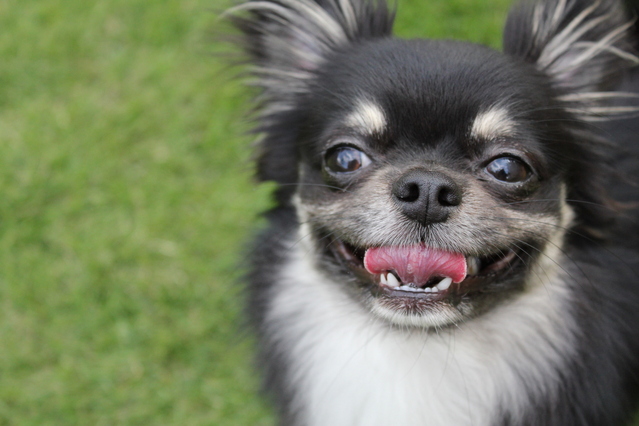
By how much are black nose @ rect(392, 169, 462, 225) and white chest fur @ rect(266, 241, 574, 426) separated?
0.48m

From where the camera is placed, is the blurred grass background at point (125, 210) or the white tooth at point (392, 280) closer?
the white tooth at point (392, 280)

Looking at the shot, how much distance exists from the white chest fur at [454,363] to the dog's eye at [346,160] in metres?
0.46

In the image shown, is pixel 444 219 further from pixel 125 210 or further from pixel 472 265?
pixel 125 210

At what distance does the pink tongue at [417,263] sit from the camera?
2.13 meters

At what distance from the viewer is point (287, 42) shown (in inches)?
106

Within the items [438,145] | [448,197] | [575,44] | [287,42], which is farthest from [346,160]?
[575,44]

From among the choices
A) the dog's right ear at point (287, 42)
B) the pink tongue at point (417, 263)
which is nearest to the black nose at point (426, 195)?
the pink tongue at point (417, 263)

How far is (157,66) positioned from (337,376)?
3070mm

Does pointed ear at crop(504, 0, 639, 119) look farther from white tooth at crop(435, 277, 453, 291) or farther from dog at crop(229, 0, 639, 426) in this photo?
white tooth at crop(435, 277, 453, 291)

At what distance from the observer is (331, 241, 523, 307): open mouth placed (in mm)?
2145

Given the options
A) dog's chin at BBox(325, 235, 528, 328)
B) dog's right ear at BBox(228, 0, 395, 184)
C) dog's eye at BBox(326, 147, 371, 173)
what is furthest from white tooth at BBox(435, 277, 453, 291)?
dog's right ear at BBox(228, 0, 395, 184)

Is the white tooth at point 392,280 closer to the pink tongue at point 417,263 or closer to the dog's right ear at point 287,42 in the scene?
the pink tongue at point 417,263

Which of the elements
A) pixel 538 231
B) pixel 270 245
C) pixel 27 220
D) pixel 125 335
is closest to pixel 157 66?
pixel 27 220

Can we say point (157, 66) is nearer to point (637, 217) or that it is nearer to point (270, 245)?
point (270, 245)
